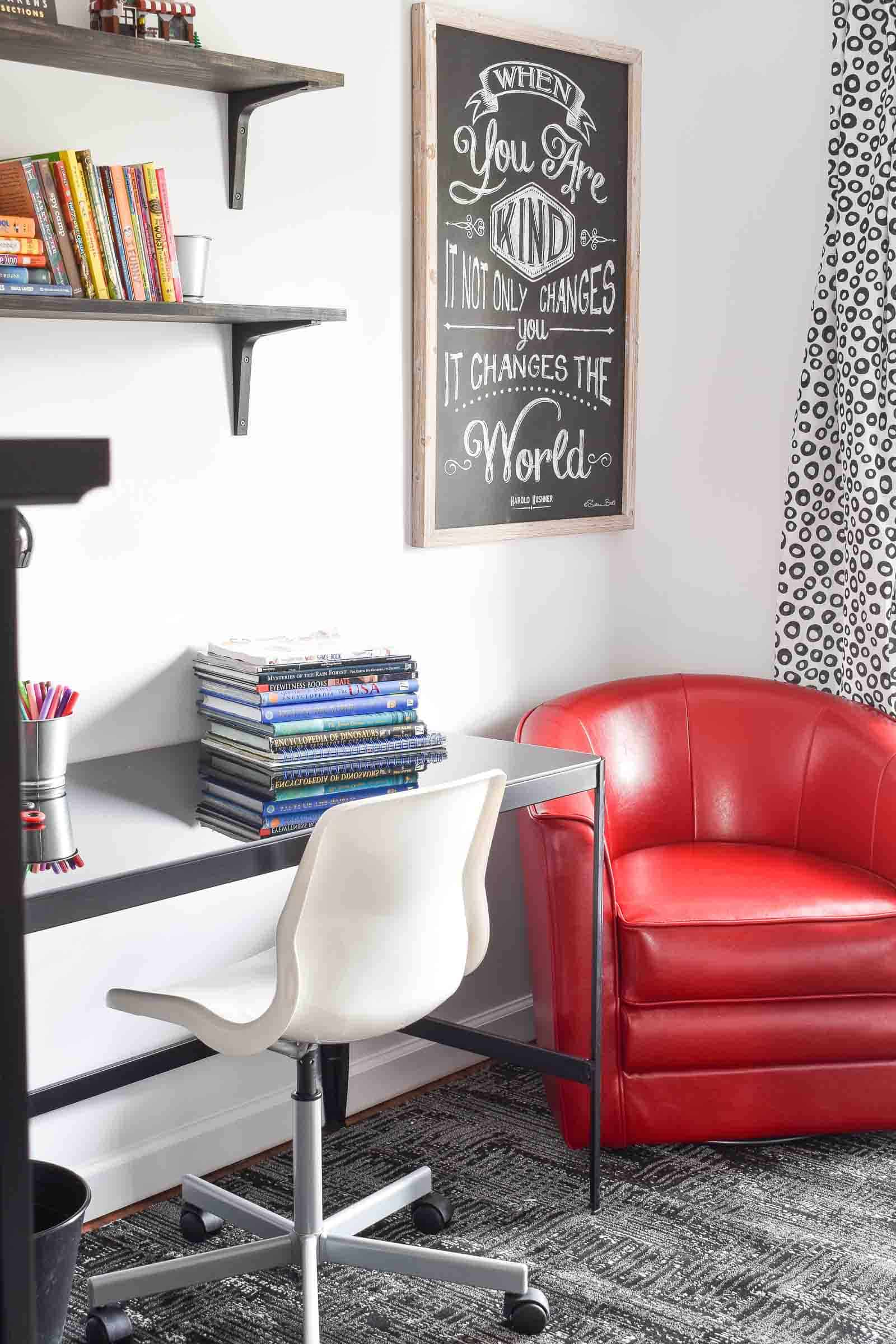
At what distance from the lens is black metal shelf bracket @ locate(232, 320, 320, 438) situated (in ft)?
7.87

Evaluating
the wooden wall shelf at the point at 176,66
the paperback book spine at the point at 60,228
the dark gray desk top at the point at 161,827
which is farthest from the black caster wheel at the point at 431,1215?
the wooden wall shelf at the point at 176,66

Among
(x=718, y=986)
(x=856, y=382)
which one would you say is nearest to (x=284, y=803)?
(x=718, y=986)

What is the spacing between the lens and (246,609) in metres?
2.55

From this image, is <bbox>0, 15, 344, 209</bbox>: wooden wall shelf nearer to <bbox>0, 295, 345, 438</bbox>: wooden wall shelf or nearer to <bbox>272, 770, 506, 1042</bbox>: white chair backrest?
<bbox>0, 295, 345, 438</bbox>: wooden wall shelf

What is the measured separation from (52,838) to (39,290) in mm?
743

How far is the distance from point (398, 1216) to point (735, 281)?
2.23 metres

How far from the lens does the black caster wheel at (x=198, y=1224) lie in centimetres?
232

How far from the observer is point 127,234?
2.05m

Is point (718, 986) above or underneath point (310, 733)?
underneath

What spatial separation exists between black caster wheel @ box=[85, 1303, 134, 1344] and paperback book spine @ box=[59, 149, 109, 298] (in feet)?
4.78

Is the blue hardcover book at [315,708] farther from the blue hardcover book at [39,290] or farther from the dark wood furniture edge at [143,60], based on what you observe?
the dark wood furniture edge at [143,60]

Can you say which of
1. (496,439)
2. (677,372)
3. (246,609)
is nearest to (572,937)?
(246,609)

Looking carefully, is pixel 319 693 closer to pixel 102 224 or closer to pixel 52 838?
pixel 52 838

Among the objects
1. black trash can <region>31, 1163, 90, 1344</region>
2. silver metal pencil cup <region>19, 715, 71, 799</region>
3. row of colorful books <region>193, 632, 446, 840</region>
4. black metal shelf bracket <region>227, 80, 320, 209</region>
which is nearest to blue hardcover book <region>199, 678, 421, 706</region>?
row of colorful books <region>193, 632, 446, 840</region>
